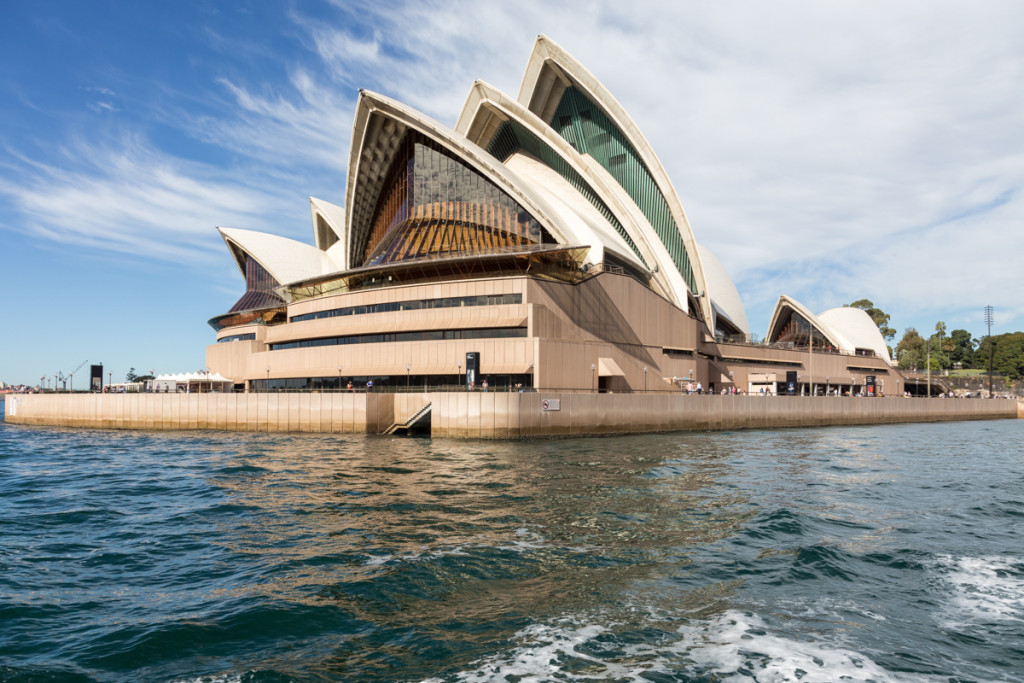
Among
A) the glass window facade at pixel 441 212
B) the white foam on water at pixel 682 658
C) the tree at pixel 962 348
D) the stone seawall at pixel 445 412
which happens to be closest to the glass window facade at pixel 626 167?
the glass window facade at pixel 441 212

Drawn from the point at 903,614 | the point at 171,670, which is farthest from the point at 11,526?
the point at 903,614

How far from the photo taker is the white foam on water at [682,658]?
6969 millimetres

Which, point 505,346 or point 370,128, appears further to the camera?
point 370,128

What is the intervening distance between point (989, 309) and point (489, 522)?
13046 centimetres

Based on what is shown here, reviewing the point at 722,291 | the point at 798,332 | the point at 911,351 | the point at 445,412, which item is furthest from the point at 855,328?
the point at 445,412

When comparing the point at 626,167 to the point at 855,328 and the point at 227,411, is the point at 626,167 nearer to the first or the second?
the point at 227,411

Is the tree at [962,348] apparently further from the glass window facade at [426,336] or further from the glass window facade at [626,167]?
the glass window facade at [426,336]

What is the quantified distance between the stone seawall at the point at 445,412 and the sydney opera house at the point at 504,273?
15.7 feet

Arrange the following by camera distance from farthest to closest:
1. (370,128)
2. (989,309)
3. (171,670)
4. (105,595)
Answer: (989,309) < (370,128) < (105,595) < (171,670)

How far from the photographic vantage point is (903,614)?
349 inches

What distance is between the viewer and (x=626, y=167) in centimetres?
6253

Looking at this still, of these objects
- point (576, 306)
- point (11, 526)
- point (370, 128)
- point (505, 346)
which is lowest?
point (11, 526)

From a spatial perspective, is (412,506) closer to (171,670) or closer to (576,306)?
(171,670)

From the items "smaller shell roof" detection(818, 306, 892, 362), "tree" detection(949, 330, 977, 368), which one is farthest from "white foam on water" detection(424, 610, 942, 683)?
"tree" detection(949, 330, 977, 368)
